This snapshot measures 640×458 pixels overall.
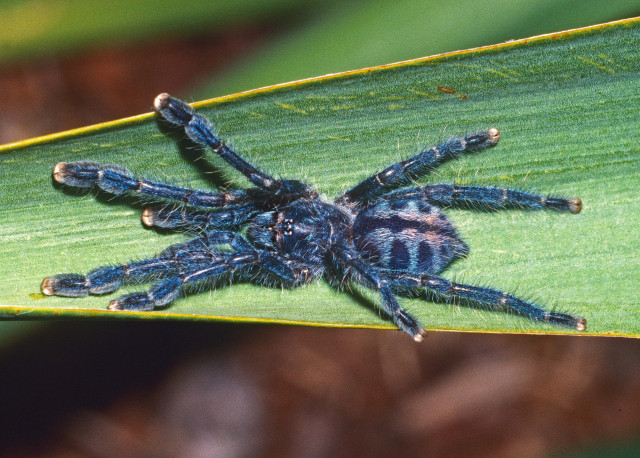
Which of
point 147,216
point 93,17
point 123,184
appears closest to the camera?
point 123,184

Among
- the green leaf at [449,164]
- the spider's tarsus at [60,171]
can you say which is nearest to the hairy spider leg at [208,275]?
the green leaf at [449,164]

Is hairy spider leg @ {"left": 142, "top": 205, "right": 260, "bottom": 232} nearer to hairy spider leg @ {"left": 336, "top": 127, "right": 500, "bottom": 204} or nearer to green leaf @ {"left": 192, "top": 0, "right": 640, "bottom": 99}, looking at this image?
hairy spider leg @ {"left": 336, "top": 127, "right": 500, "bottom": 204}

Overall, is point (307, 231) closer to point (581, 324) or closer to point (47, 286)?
point (47, 286)

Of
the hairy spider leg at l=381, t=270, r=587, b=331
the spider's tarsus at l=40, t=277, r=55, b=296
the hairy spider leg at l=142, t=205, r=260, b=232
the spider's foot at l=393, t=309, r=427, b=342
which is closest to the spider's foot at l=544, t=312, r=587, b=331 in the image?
the hairy spider leg at l=381, t=270, r=587, b=331

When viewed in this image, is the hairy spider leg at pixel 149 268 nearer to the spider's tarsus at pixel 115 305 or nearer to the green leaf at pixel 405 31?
the spider's tarsus at pixel 115 305

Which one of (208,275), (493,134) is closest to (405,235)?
(493,134)

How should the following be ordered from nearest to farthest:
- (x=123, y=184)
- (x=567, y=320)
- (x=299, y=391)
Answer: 1. (x=567, y=320)
2. (x=123, y=184)
3. (x=299, y=391)

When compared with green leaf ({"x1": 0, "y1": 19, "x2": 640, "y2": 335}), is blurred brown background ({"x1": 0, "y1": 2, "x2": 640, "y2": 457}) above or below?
below
